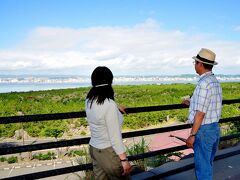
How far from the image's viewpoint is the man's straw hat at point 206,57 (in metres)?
3.70

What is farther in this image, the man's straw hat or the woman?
the man's straw hat

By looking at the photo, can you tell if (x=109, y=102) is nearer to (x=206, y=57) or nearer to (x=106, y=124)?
(x=106, y=124)

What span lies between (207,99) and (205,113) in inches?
5.7

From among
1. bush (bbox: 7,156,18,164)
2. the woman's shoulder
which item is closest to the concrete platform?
the woman's shoulder

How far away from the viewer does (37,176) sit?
3.60 meters

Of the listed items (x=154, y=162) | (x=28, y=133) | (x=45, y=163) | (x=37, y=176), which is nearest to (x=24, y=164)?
(x=45, y=163)

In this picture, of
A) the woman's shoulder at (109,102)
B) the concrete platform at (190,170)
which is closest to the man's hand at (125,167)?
the woman's shoulder at (109,102)

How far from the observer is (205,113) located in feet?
12.1

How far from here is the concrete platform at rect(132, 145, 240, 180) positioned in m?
4.73

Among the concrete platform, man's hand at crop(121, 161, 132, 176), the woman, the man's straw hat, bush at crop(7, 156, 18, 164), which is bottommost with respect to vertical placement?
bush at crop(7, 156, 18, 164)

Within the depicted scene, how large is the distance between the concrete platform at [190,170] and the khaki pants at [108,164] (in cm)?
153

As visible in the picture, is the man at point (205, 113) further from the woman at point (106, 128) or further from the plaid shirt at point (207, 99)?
the woman at point (106, 128)

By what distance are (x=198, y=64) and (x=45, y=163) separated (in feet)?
116

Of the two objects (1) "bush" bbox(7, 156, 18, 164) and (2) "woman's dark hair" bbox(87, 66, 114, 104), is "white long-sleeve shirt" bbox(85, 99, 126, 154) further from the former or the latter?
(1) "bush" bbox(7, 156, 18, 164)
